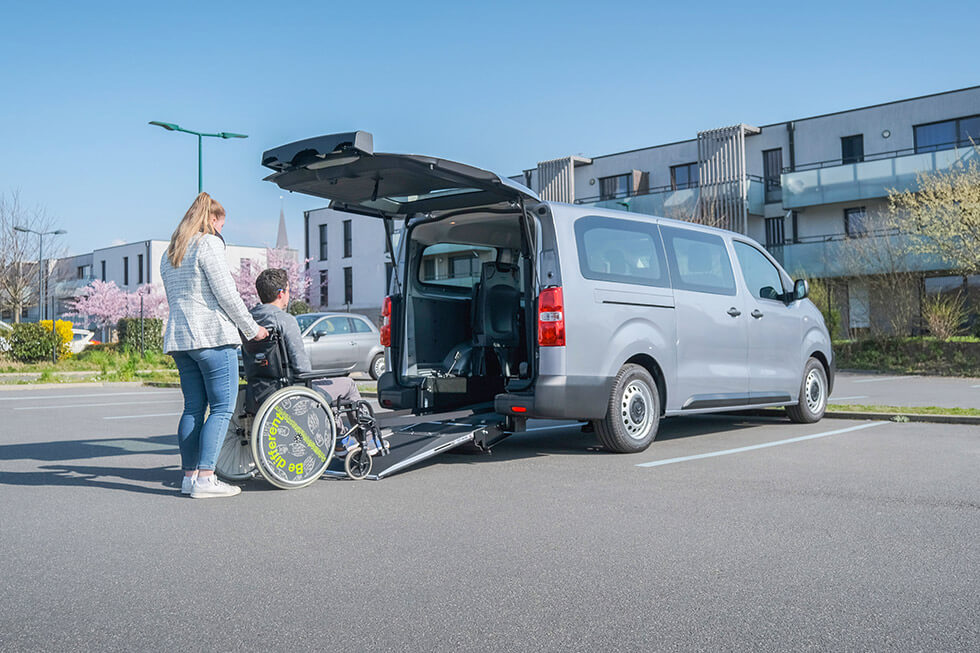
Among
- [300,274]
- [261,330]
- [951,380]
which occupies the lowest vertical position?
[951,380]

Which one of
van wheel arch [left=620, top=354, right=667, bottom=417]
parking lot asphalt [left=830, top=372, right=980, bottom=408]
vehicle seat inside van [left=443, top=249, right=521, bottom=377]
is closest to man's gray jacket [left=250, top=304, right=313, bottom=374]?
vehicle seat inside van [left=443, top=249, right=521, bottom=377]

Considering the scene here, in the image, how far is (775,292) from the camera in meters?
9.32

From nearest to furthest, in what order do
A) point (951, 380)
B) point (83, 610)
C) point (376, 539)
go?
point (83, 610)
point (376, 539)
point (951, 380)

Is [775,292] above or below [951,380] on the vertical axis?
above

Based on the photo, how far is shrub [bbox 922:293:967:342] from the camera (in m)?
21.9

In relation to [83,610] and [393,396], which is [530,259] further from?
[83,610]

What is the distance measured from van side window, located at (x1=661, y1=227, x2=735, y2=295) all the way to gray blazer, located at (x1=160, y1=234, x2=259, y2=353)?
157 inches

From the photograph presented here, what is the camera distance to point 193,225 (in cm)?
586

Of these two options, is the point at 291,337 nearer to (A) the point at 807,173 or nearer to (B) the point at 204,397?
(B) the point at 204,397

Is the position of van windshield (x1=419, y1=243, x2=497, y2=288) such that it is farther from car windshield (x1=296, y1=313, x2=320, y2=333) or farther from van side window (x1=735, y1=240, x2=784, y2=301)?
car windshield (x1=296, y1=313, x2=320, y2=333)

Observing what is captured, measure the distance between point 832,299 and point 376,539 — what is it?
24171 millimetres

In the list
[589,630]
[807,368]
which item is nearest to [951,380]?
[807,368]

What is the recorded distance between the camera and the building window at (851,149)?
116ft

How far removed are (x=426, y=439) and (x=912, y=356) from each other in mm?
19512
